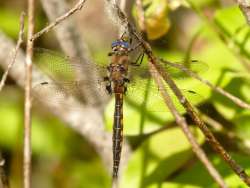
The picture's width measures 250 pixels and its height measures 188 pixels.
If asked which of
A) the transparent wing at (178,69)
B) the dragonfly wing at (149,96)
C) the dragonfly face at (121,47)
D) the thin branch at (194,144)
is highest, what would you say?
the dragonfly face at (121,47)

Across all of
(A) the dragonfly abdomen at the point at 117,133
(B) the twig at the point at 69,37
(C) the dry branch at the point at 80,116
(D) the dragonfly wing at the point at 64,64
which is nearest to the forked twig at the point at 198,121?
(A) the dragonfly abdomen at the point at 117,133

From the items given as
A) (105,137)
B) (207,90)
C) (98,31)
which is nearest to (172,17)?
(98,31)

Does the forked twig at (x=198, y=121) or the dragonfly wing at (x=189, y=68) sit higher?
the dragonfly wing at (x=189, y=68)

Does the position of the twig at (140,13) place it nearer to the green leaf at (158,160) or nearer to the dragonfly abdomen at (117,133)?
the dragonfly abdomen at (117,133)

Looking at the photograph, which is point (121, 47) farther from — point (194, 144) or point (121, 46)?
point (194, 144)

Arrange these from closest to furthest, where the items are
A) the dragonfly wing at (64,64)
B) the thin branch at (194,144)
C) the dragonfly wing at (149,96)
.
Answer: the thin branch at (194,144) < the dragonfly wing at (149,96) < the dragonfly wing at (64,64)

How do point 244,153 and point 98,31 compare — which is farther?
point 98,31

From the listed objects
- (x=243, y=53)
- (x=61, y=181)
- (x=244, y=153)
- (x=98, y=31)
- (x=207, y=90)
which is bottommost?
(x=61, y=181)

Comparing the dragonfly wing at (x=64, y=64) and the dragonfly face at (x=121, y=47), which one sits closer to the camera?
the dragonfly face at (x=121, y=47)

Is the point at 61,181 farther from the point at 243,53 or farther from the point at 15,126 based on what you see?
the point at 243,53
